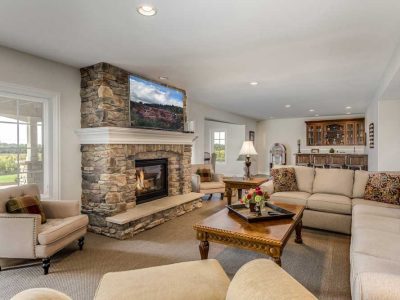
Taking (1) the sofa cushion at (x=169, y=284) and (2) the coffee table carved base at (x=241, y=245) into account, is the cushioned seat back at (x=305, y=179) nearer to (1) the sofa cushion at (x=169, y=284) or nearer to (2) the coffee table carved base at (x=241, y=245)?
(2) the coffee table carved base at (x=241, y=245)

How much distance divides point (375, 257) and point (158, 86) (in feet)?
12.9

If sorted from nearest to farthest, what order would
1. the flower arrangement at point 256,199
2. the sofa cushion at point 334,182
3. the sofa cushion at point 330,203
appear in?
the flower arrangement at point 256,199 → the sofa cushion at point 330,203 → the sofa cushion at point 334,182

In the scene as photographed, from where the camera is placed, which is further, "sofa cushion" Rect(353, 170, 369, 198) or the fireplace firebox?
the fireplace firebox

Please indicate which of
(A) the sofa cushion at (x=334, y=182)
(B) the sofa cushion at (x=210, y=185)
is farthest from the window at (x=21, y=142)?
(A) the sofa cushion at (x=334, y=182)

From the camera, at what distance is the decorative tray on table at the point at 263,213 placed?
2.55 m

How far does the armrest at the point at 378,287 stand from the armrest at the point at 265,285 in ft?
1.53

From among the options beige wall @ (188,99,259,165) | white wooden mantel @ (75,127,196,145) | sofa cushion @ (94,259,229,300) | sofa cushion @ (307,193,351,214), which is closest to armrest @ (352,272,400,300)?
sofa cushion @ (94,259,229,300)

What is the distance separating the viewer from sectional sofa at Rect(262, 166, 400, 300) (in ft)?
4.30

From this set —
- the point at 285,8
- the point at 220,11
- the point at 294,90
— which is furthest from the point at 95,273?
the point at 294,90

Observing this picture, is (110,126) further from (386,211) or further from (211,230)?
(386,211)

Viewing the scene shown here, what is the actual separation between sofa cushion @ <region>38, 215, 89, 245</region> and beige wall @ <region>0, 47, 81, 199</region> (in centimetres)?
90

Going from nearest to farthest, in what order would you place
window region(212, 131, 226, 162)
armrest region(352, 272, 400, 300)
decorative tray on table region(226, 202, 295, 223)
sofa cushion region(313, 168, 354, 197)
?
armrest region(352, 272, 400, 300)
decorative tray on table region(226, 202, 295, 223)
sofa cushion region(313, 168, 354, 197)
window region(212, 131, 226, 162)

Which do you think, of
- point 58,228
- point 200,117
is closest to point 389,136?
A: point 200,117

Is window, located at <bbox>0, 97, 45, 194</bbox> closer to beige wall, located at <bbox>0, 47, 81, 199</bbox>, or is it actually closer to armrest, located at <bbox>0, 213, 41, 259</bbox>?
beige wall, located at <bbox>0, 47, 81, 199</bbox>
